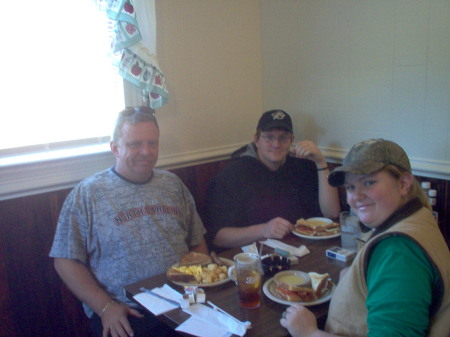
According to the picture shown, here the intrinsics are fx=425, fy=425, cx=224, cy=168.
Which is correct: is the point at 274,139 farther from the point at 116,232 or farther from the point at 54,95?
the point at 54,95

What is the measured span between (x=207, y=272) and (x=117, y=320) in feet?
1.45

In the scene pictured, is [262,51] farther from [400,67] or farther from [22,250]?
[22,250]

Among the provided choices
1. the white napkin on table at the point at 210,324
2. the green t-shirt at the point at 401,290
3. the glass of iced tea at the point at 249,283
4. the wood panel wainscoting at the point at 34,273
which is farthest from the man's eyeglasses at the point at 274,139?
the green t-shirt at the point at 401,290

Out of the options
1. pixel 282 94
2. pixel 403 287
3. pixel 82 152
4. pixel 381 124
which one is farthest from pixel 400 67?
pixel 82 152

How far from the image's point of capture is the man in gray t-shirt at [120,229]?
178 cm

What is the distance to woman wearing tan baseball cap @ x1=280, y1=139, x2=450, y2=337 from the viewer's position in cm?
97

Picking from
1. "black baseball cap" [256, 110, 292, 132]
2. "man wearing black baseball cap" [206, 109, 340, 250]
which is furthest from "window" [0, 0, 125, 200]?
"black baseball cap" [256, 110, 292, 132]

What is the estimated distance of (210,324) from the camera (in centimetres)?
126

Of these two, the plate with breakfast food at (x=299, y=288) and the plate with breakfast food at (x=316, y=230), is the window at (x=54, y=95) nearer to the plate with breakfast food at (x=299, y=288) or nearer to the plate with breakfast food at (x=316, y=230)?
the plate with breakfast food at (x=316, y=230)

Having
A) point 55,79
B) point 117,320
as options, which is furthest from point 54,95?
point 117,320

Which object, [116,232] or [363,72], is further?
[363,72]

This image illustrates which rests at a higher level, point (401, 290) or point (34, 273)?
point (401, 290)

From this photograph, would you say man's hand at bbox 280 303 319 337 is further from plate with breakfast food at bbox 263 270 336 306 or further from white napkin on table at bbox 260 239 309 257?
white napkin on table at bbox 260 239 309 257

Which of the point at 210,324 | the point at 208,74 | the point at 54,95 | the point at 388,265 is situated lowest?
the point at 210,324
